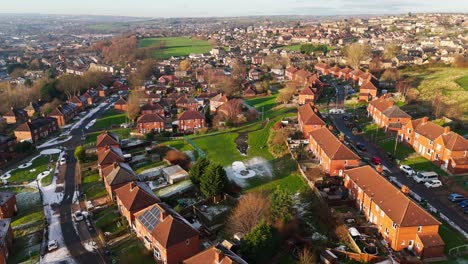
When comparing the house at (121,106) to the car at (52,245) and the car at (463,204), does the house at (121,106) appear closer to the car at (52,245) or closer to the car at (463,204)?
the car at (52,245)

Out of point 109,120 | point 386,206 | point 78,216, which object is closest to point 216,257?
point 386,206

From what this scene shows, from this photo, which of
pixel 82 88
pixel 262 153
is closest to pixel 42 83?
pixel 82 88

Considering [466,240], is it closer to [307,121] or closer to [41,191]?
[307,121]

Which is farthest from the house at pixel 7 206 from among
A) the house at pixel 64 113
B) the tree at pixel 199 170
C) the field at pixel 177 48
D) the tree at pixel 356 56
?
the field at pixel 177 48

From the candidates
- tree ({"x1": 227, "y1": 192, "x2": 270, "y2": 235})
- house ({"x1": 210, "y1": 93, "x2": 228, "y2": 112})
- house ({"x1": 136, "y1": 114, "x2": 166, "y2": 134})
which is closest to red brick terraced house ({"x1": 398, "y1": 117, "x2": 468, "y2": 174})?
tree ({"x1": 227, "y1": 192, "x2": 270, "y2": 235})

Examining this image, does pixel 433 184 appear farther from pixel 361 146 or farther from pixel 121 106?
pixel 121 106
